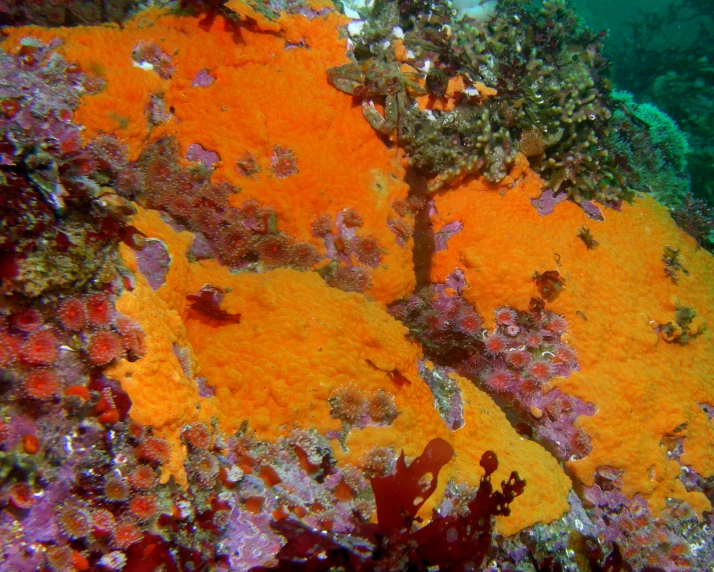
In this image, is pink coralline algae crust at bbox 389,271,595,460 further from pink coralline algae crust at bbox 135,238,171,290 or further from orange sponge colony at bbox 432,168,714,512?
pink coralline algae crust at bbox 135,238,171,290

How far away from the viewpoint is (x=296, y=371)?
134 inches

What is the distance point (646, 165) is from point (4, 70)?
25.3ft

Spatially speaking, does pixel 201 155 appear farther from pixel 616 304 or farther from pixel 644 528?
pixel 644 528

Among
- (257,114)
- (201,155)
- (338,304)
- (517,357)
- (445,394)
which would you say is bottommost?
(445,394)

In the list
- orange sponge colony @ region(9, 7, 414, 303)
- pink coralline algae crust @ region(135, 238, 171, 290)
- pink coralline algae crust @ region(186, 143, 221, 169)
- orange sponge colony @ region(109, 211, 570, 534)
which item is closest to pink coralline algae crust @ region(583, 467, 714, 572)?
orange sponge colony @ region(109, 211, 570, 534)

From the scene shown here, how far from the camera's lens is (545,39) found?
6.29m

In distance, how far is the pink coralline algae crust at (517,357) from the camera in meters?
4.63

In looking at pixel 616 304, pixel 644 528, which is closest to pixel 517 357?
pixel 616 304

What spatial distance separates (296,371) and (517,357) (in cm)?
260

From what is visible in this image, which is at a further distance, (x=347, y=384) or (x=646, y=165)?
(x=646, y=165)

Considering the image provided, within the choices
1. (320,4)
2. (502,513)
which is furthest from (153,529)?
(320,4)

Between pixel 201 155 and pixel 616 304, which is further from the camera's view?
pixel 616 304

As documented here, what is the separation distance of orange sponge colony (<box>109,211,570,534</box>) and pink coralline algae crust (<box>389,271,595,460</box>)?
551 millimetres

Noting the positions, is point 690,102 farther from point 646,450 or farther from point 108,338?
point 108,338
